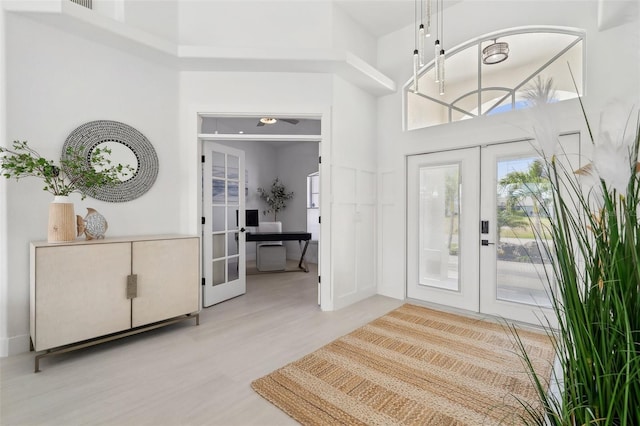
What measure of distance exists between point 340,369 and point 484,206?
252 centimetres

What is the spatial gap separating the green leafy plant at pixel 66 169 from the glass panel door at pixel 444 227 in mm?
3554

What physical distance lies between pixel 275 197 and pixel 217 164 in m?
3.83

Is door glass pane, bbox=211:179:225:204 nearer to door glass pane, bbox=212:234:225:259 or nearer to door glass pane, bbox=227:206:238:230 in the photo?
door glass pane, bbox=227:206:238:230

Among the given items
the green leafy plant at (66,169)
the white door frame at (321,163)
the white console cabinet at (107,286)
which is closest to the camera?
the white console cabinet at (107,286)

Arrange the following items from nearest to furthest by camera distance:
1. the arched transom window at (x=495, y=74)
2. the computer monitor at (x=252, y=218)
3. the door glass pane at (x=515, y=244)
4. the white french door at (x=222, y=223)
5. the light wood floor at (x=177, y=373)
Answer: the light wood floor at (x=177, y=373) < the arched transom window at (x=495, y=74) < the door glass pane at (x=515, y=244) < the white french door at (x=222, y=223) < the computer monitor at (x=252, y=218)

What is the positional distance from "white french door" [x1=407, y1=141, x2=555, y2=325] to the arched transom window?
55cm

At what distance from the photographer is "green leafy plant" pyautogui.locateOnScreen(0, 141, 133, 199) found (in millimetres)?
2584

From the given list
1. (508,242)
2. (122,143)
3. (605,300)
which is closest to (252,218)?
(122,143)

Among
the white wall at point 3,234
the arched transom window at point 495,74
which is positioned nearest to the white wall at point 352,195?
the arched transom window at point 495,74

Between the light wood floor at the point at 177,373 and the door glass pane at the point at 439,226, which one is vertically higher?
the door glass pane at the point at 439,226

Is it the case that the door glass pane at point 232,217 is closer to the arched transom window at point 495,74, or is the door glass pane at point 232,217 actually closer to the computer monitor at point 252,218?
the computer monitor at point 252,218

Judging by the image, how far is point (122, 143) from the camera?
3.28 m

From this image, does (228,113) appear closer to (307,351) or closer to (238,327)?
(238,327)

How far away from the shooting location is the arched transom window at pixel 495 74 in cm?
317
